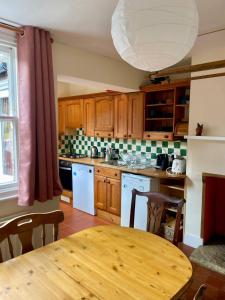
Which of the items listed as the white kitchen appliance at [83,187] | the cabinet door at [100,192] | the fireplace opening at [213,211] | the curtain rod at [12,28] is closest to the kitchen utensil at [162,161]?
the fireplace opening at [213,211]

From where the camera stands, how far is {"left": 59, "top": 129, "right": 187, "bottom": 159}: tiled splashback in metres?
3.46

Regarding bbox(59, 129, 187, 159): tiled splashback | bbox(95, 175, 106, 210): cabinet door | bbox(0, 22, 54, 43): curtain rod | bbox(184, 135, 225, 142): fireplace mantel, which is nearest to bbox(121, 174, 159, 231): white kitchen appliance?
bbox(95, 175, 106, 210): cabinet door

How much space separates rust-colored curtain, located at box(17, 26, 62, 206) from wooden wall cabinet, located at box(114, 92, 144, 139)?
64.0 inches

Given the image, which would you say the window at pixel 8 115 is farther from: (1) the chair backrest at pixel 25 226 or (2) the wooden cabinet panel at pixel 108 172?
(2) the wooden cabinet panel at pixel 108 172

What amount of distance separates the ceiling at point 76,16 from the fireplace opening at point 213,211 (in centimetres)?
170

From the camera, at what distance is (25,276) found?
1.15 meters

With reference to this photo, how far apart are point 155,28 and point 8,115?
1819 millimetres

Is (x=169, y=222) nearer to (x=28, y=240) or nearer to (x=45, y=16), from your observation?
(x=28, y=240)

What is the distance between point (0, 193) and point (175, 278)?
1.73m

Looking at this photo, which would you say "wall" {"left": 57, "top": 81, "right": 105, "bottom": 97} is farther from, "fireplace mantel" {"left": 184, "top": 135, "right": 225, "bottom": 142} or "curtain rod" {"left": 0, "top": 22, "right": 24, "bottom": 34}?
"fireplace mantel" {"left": 184, "top": 135, "right": 225, "bottom": 142}

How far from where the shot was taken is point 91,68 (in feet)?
9.22

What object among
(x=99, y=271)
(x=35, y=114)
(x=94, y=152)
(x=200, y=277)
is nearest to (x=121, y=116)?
(x=94, y=152)

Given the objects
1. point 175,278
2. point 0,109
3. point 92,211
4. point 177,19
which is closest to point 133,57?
point 177,19

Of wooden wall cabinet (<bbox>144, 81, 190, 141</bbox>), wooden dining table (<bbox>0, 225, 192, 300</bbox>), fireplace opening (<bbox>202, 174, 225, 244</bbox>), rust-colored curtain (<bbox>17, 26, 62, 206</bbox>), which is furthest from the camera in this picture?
wooden wall cabinet (<bbox>144, 81, 190, 141</bbox>)
